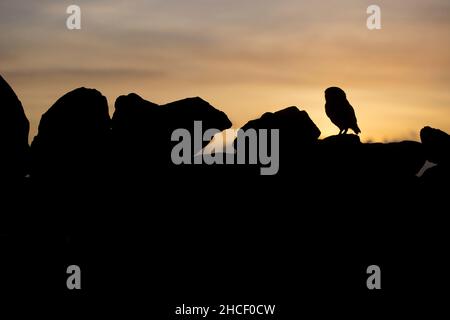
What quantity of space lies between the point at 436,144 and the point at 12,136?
12186mm

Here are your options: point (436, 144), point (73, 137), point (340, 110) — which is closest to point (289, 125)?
point (340, 110)

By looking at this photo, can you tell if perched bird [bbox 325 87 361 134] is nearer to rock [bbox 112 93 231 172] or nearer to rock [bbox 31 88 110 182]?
rock [bbox 112 93 231 172]

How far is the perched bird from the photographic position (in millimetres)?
26875

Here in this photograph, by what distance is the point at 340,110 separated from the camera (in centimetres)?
2689

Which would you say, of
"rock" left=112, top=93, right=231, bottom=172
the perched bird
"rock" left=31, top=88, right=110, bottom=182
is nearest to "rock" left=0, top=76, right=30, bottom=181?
"rock" left=31, top=88, right=110, bottom=182

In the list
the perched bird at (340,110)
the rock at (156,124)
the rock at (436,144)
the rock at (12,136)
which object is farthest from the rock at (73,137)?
the rock at (436,144)

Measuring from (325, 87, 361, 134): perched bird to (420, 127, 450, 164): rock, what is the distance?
2.12 meters

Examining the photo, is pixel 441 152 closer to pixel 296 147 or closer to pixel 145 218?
pixel 296 147

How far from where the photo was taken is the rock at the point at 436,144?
85.3 feet

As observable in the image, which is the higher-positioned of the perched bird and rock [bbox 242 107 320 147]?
the perched bird

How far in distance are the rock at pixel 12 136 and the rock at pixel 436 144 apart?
1151cm

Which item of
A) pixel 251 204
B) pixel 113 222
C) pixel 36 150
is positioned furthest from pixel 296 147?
pixel 36 150

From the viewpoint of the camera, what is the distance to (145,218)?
2430 cm
